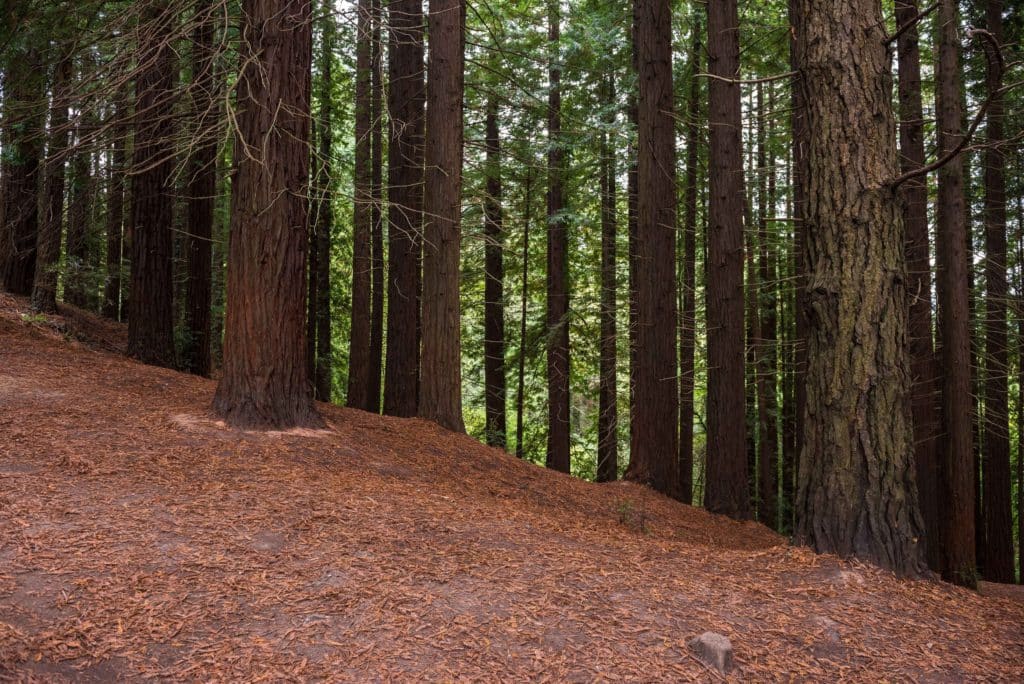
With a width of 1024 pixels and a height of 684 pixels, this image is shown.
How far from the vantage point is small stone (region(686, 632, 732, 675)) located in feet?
11.7

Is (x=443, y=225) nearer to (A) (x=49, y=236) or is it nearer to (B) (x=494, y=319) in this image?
(A) (x=49, y=236)

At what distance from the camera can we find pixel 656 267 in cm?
1149

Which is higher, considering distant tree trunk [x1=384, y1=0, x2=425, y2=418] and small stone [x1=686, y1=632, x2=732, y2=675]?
distant tree trunk [x1=384, y1=0, x2=425, y2=418]

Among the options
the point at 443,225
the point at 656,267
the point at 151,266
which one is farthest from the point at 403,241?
the point at 656,267

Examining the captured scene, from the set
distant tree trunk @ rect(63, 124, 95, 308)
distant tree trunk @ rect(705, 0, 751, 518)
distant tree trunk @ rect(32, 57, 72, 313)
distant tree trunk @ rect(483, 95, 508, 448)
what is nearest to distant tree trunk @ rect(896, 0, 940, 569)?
distant tree trunk @ rect(705, 0, 751, 518)

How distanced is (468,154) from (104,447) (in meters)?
13.5

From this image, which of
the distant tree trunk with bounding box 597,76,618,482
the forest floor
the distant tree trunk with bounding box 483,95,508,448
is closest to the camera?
the forest floor

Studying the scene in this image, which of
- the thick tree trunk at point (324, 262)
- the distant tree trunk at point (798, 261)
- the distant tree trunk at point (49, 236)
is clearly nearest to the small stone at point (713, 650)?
the distant tree trunk at point (798, 261)

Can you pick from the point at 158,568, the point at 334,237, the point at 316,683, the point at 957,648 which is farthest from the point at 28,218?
the point at 957,648

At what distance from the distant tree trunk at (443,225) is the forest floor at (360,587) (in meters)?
3.34

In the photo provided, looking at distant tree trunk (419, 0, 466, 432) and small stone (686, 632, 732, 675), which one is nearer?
small stone (686, 632, 732, 675)

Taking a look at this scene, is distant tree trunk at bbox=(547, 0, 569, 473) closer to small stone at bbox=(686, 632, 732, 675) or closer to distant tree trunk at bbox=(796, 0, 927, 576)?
distant tree trunk at bbox=(796, 0, 927, 576)

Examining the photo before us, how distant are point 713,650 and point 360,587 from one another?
6.50 ft

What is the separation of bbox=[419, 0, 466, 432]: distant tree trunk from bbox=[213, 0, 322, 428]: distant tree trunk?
2743 mm
